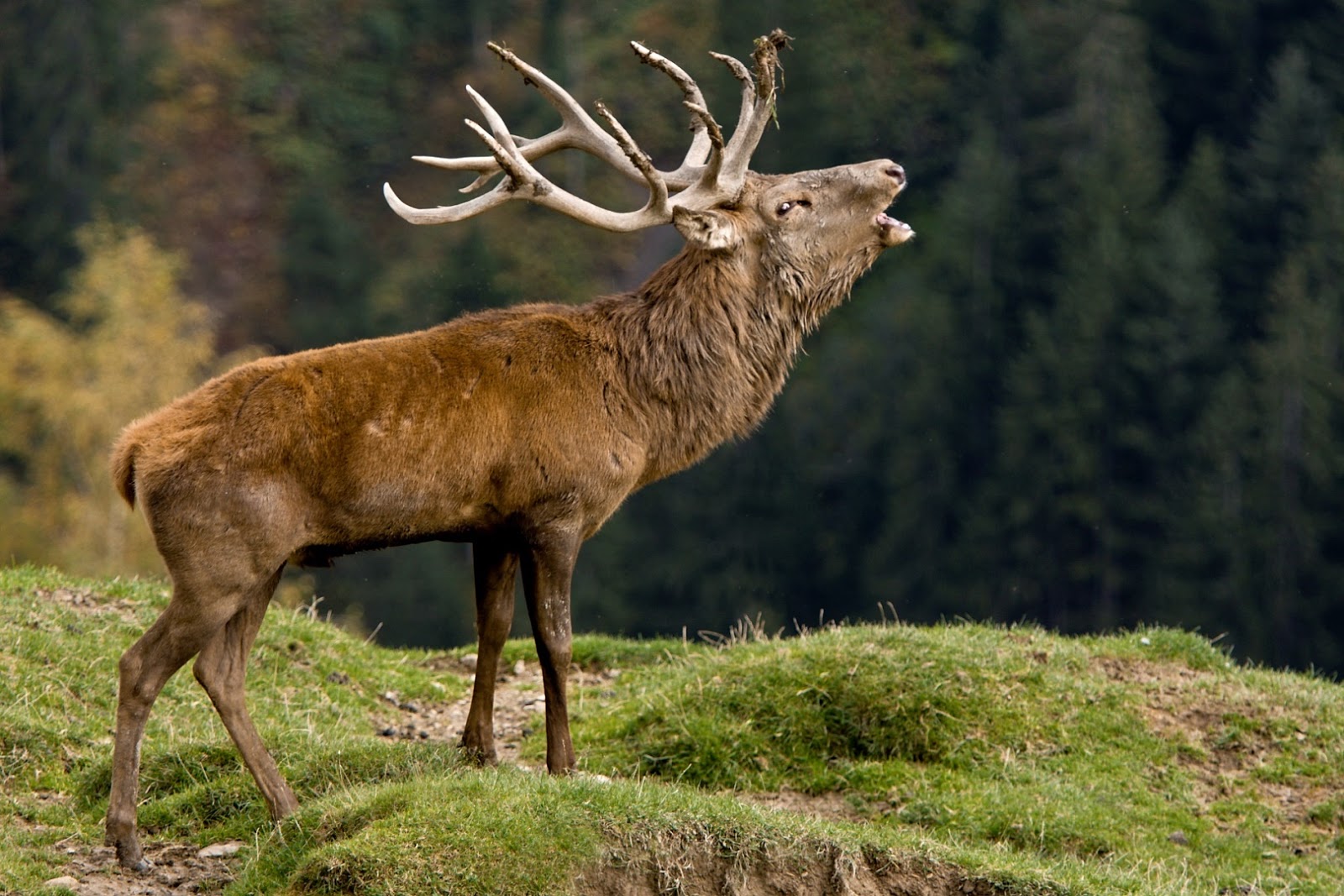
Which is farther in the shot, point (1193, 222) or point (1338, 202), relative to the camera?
point (1193, 222)

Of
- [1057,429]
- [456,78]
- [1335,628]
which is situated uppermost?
[456,78]

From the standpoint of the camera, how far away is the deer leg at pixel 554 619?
9.34 meters

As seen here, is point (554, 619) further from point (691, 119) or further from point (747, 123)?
point (691, 119)

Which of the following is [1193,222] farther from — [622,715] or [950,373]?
[622,715]

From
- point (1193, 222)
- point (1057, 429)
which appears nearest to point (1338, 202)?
point (1193, 222)

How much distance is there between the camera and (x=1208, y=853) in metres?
10.3

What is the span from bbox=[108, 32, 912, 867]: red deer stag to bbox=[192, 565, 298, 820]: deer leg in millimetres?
11

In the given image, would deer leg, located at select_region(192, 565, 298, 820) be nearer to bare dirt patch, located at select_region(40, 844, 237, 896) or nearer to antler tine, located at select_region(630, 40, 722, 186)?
bare dirt patch, located at select_region(40, 844, 237, 896)

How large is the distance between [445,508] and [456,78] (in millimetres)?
76187

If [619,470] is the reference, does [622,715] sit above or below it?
below

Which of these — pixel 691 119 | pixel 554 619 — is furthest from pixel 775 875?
pixel 691 119

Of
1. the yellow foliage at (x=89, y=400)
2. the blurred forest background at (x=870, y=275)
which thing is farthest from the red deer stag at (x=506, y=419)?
the blurred forest background at (x=870, y=275)

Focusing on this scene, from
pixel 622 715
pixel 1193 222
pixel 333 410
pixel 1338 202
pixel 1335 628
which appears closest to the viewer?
pixel 333 410

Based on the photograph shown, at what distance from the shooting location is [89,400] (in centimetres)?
5003
